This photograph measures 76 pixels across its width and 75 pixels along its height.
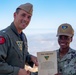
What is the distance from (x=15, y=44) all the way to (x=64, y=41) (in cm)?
95

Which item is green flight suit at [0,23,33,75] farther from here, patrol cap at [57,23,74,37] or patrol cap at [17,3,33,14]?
patrol cap at [57,23,74,37]

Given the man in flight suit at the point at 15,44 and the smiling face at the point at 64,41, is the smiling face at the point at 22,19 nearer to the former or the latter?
the man in flight suit at the point at 15,44

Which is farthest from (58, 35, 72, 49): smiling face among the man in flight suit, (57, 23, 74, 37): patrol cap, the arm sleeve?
the arm sleeve

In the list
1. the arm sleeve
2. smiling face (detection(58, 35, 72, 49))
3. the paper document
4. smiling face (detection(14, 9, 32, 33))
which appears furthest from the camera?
smiling face (detection(58, 35, 72, 49))

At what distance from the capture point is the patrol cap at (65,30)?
19.1 ft

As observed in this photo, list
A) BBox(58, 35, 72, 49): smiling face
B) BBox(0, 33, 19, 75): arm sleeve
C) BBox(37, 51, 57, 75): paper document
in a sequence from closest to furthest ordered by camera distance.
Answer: BBox(0, 33, 19, 75): arm sleeve → BBox(37, 51, 57, 75): paper document → BBox(58, 35, 72, 49): smiling face

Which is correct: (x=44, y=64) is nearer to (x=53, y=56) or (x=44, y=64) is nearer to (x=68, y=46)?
(x=53, y=56)

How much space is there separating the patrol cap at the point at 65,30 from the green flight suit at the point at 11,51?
0.67m

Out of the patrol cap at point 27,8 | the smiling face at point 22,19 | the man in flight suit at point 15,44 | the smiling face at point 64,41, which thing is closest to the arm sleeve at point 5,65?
the man in flight suit at point 15,44

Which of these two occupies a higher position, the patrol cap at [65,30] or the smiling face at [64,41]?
the patrol cap at [65,30]

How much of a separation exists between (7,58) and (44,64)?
28.2 inches

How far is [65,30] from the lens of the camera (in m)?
5.86

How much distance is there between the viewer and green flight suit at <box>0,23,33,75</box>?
5.00 meters

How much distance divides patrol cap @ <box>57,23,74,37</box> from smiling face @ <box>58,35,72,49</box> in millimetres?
62
